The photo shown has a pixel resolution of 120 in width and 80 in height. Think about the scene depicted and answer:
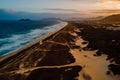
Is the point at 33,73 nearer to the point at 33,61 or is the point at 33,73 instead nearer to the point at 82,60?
the point at 33,61

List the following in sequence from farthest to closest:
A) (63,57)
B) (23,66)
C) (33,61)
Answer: (63,57), (33,61), (23,66)

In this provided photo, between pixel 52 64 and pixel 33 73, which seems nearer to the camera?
pixel 33 73

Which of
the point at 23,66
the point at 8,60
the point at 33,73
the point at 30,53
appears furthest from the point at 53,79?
the point at 30,53

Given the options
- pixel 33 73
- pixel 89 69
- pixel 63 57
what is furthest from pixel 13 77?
pixel 63 57

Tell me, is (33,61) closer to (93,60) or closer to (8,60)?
(8,60)

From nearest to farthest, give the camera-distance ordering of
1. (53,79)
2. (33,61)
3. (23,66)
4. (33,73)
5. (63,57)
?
(53,79) → (33,73) → (23,66) → (33,61) → (63,57)

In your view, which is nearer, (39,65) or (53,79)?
(53,79)

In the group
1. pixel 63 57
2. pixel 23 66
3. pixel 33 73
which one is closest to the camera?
pixel 33 73

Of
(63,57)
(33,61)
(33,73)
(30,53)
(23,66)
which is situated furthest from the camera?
(30,53)

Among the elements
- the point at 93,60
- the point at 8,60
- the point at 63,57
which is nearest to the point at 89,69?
the point at 93,60
